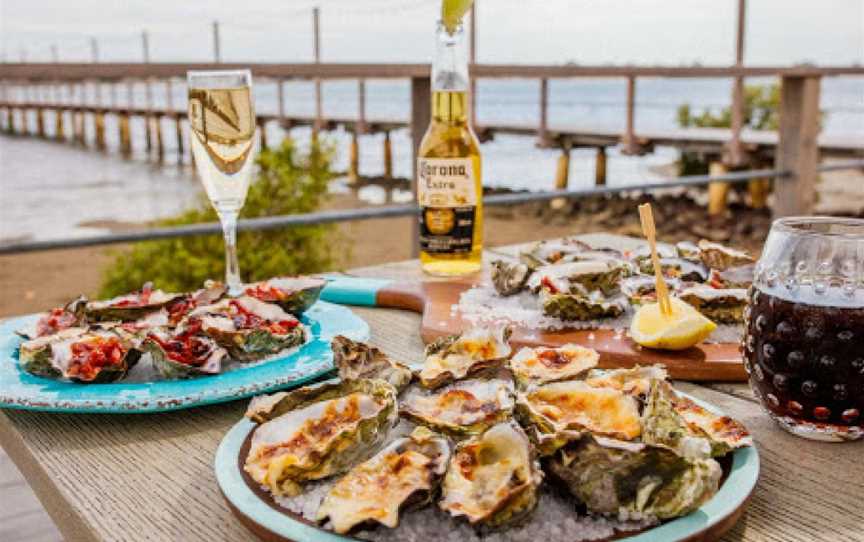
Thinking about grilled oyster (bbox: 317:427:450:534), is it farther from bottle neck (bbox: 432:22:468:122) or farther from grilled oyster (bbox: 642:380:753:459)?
bottle neck (bbox: 432:22:468:122)

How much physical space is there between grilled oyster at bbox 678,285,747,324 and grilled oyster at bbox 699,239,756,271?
8.6 inches

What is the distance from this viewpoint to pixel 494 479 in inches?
23.3

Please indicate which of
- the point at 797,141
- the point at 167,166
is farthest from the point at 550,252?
the point at 167,166

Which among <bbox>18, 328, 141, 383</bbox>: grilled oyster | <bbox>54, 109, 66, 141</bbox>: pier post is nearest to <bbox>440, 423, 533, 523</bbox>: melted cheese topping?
<bbox>18, 328, 141, 383</bbox>: grilled oyster

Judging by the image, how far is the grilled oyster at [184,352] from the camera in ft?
2.91

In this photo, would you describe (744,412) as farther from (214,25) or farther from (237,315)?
(214,25)

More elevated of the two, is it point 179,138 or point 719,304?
point 719,304

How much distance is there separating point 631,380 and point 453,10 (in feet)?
2.44

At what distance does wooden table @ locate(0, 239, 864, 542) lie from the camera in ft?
2.13

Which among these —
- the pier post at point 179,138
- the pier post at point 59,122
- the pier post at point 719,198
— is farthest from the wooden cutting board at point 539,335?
the pier post at point 59,122

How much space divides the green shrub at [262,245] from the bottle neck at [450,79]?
12.4ft

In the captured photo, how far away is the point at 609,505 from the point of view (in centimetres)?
59

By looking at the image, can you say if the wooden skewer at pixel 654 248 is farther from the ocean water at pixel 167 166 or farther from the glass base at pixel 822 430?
the ocean water at pixel 167 166

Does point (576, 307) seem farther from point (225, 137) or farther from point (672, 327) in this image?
point (225, 137)
